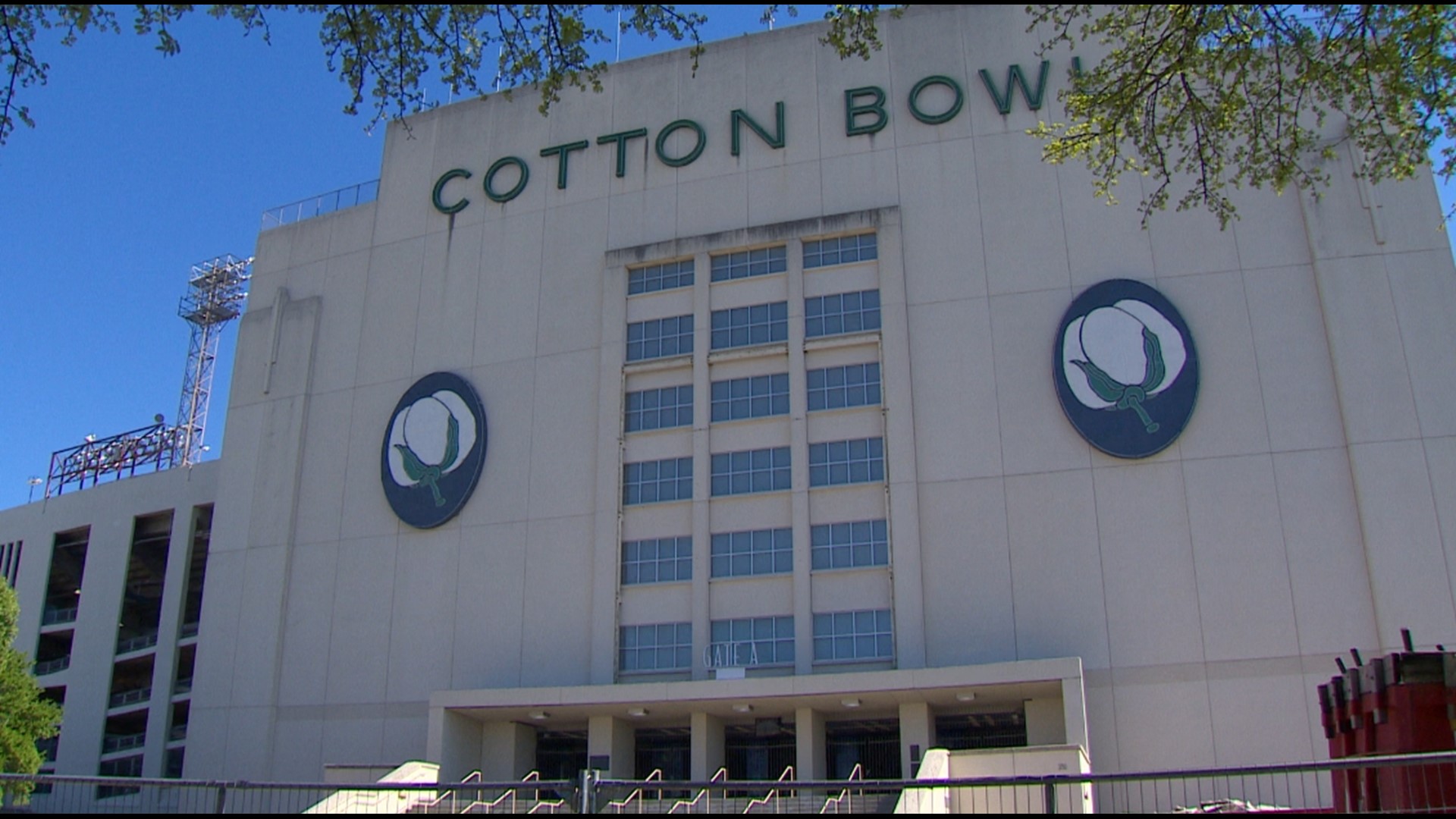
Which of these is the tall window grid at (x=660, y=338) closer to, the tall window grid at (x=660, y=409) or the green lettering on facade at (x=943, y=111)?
the tall window grid at (x=660, y=409)

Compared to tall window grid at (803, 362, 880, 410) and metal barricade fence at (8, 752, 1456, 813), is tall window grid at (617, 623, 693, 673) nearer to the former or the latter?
metal barricade fence at (8, 752, 1456, 813)

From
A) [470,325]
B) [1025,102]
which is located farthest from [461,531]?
[1025,102]

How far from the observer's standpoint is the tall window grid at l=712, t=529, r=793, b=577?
36.6m

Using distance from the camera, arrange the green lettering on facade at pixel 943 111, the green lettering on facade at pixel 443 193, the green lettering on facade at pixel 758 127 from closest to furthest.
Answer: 1. the green lettering on facade at pixel 943 111
2. the green lettering on facade at pixel 758 127
3. the green lettering on facade at pixel 443 193

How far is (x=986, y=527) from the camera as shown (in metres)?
34.9

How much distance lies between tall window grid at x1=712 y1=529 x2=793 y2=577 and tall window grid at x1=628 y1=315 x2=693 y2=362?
658cm

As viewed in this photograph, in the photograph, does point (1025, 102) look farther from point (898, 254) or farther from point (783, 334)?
point (783, 334)

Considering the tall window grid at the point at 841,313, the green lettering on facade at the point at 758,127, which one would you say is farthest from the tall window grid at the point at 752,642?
the green lettering on facade at the point at 758,127

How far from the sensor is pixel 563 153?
145 feet

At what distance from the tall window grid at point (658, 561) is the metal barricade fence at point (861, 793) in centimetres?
691

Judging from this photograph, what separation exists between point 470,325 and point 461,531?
7.38 meters

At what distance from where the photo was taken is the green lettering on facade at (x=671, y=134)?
4225 centimetres

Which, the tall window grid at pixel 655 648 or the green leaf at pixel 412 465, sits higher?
the green leaf at pixel 412 465

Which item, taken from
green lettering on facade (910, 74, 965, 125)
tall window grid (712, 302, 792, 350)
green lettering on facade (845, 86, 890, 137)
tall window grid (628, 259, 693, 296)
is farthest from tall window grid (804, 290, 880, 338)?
green lettering on facade (910, 74, 965, 125)
